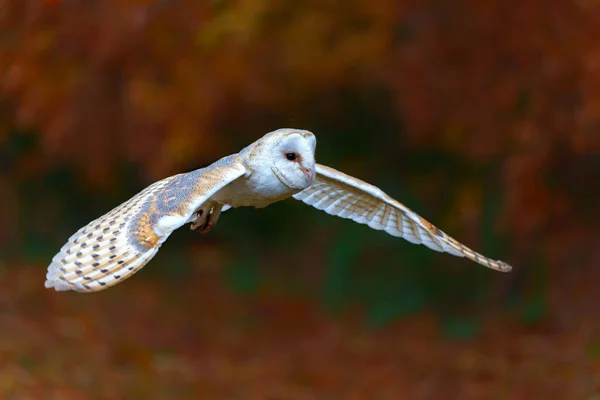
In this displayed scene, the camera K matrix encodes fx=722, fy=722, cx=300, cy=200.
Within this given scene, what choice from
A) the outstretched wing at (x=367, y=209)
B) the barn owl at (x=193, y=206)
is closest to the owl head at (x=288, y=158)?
the barn owl at (x=193, y=206)

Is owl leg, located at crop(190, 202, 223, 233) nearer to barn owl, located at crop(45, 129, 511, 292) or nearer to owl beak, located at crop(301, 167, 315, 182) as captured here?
barn owl, located at crop(45, 129, 511, 292)

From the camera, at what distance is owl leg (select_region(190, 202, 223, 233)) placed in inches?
59.4

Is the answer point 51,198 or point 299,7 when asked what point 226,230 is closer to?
point 51,198

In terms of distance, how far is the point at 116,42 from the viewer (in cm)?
316

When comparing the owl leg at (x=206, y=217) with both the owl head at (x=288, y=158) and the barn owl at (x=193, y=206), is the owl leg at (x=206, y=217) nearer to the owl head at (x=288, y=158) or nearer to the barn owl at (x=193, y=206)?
the barn owl at (x=193, y=206)

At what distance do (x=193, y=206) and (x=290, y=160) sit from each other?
0.25m

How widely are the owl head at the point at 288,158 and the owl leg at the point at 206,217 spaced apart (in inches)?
7.1

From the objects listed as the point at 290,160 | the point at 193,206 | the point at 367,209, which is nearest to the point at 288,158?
the point at 290,160

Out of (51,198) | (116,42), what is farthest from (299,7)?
(51,198)

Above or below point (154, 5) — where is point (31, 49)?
below

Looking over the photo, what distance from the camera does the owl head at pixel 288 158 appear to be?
1374mm

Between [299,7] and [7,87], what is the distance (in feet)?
4.69

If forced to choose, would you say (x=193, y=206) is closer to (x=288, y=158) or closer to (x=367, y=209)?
(x=288, y=158)

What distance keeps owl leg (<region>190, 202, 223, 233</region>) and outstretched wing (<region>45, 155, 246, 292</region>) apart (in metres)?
0.16
